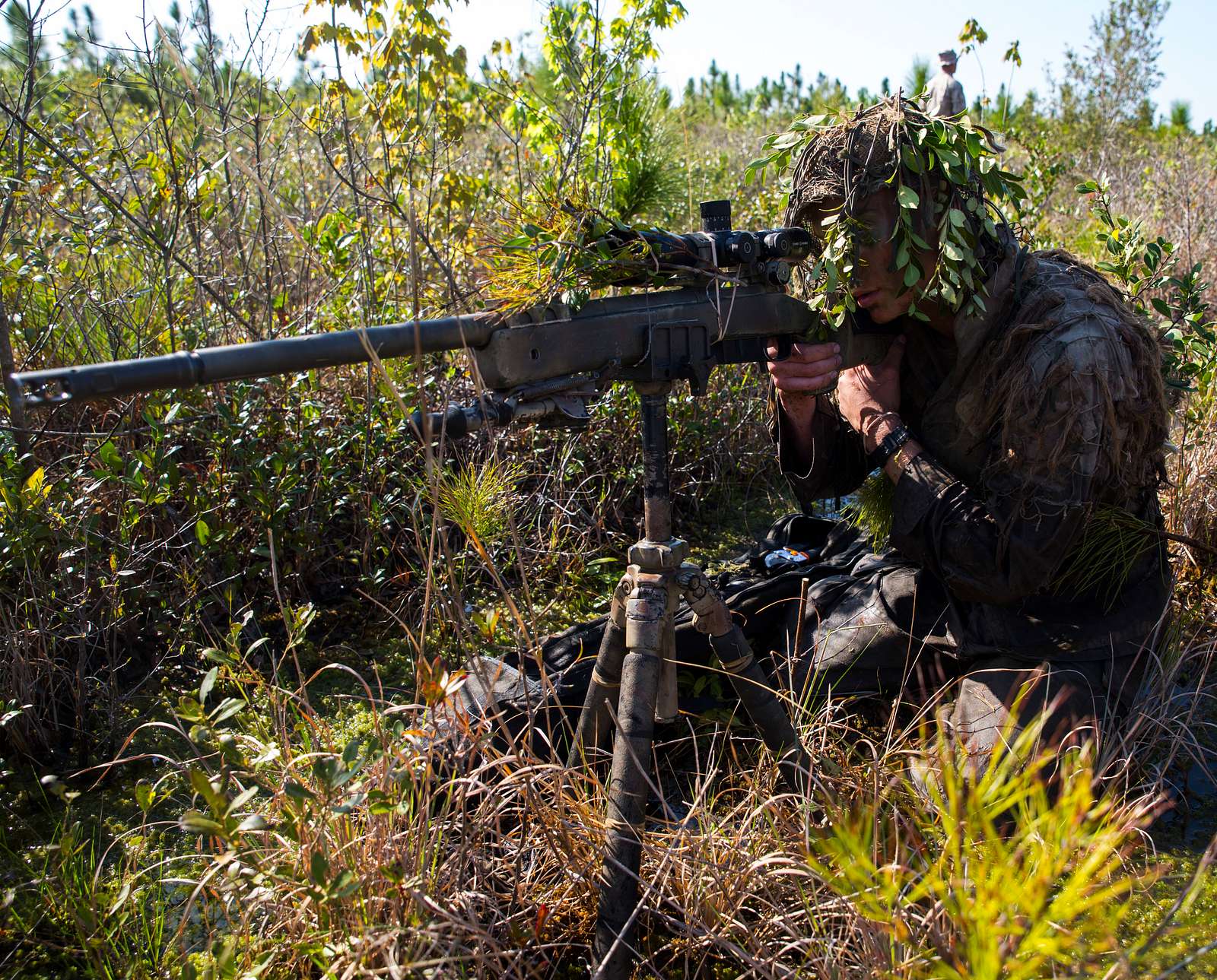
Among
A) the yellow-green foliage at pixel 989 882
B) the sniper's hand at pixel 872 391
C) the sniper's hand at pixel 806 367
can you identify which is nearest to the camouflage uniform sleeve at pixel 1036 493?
the sniper's hand at pixel 872 391

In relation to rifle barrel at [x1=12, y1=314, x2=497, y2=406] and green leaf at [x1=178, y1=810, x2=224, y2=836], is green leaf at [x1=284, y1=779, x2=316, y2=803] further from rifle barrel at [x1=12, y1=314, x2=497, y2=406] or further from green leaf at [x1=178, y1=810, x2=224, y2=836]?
rifle barrel at [x1=12, y1=314, x2=497, y2=406]

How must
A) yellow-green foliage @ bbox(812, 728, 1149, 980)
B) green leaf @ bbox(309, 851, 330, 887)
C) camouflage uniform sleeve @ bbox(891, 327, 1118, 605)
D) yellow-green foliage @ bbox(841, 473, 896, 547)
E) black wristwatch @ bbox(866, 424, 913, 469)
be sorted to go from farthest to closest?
1. yellow-green foliage @ bbox(841, 473, 896, 547)
2. black wristwatch @ bbox(866, 424, 913, 469)
3. camouflage uniform sleeve @ bbox(891, 327, 1118, 605)
4. green leaf @ bbox(309, 851, 330, 887)
5. yellow-green foliage @ bbox(812, 728, 1149, 980)

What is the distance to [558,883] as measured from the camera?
6.70ft

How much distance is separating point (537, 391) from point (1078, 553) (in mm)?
1604

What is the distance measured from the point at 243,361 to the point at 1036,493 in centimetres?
187

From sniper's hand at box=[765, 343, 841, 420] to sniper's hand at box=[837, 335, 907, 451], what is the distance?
0.33m

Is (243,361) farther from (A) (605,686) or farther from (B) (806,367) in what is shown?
(B) (806,367)

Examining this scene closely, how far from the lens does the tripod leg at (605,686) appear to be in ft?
7.00

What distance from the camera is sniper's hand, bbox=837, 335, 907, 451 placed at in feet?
9.09

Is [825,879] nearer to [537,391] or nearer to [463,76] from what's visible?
[537,391]

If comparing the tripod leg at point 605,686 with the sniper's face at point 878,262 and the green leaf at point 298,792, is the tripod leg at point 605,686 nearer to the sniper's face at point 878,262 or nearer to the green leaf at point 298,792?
the green leaf at point 298,792

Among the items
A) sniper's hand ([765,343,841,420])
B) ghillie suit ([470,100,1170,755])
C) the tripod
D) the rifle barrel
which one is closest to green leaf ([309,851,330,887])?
the tripod

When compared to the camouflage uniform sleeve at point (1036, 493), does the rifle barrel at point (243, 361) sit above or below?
above

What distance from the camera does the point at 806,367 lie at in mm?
2445
